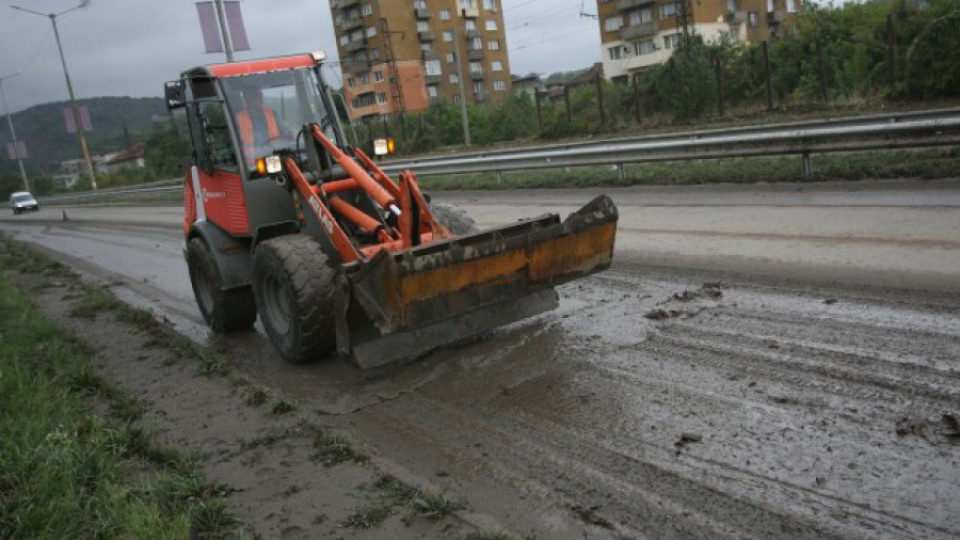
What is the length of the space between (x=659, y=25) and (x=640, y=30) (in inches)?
64.7

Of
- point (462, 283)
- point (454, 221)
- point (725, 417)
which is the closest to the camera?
point (725, 417)

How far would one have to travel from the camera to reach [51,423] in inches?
205

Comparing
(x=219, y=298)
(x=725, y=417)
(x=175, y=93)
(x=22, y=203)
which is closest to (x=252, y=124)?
(x=175, y=93)

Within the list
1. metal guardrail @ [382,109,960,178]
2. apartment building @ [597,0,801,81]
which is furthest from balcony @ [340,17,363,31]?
metal guardrail @ [382,109,960,178]

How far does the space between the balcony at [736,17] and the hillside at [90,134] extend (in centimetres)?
7509

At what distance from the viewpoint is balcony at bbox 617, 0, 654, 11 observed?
63938 mm

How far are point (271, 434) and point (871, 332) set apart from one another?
13.3 feet

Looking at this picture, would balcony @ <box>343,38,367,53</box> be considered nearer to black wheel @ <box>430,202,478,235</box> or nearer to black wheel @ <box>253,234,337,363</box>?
black wheel @ <box>430,202,478,235</box>

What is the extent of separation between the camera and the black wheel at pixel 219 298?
7.67 metres

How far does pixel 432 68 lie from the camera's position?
84.1 meters

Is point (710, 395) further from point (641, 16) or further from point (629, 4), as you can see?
point (641, 16)

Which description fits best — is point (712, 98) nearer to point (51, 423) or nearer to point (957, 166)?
point (957, 166)

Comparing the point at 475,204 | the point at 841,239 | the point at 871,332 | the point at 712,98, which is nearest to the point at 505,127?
the point at 712,98

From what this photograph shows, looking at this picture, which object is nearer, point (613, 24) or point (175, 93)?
point (175, 93)
